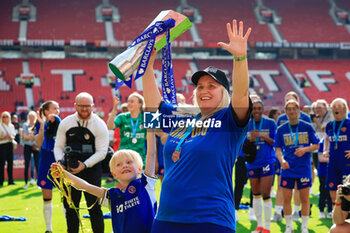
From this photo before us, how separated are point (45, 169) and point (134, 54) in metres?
4.17

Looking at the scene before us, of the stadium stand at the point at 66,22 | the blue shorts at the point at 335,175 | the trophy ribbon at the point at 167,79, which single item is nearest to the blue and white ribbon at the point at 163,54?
the trophy ribbon at the point at 167,79

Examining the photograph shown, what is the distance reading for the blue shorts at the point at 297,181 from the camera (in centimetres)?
627

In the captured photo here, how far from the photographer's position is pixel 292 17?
38719 mm

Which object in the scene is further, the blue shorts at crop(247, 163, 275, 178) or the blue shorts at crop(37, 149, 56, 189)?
the blue shorts at crop(247, 163, 275, 178)

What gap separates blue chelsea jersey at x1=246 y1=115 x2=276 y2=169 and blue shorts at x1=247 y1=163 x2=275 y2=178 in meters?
0.05

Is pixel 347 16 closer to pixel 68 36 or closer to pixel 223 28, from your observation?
pixel 223 28

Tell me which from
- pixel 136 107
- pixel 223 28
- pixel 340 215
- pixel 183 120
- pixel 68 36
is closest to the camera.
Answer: pixel 183 120

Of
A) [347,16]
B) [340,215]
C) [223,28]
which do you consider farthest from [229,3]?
[340,215]

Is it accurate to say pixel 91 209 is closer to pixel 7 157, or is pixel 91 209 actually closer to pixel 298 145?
pixel 298 145

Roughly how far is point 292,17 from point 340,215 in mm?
36927

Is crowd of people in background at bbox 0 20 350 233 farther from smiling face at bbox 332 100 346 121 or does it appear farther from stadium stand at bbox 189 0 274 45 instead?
stadium stand at bbox 189 0 274 45

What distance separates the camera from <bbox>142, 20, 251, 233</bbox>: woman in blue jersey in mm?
2217

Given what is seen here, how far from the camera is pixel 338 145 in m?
6.62

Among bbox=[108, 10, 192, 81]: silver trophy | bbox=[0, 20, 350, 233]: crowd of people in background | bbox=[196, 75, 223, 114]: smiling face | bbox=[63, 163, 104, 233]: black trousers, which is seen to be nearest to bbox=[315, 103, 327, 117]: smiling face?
bbox=[0, 20, 350, 233]: crowd of people in background
